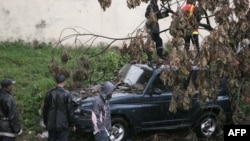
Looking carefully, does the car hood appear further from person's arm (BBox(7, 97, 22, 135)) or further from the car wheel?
person's arm (BBox(7, 97, 22, 135))

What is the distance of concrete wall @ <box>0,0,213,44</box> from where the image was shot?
1565cm

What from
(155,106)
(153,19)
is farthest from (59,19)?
(153,19)

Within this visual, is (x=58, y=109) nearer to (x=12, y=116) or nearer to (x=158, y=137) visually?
(x=12, y=116)

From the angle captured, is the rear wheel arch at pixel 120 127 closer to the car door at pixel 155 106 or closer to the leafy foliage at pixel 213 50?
the car door at pixel 155 106

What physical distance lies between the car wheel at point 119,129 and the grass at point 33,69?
1155mm

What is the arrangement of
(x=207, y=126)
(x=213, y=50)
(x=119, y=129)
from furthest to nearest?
(x=207, y=126)
(x=119, y=129)
(x=213, y=50)

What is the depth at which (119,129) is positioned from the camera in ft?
31.9

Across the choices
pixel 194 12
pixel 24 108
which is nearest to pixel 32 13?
pixel 24 108

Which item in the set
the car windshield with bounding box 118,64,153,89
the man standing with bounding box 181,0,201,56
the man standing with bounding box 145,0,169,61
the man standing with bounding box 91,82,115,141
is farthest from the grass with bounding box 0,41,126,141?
the man standing with bounding box 181,0,201,56

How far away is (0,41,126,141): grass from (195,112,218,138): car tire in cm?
274

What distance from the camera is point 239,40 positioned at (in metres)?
8.03

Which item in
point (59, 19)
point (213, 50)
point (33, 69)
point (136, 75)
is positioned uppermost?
point (59, 19)

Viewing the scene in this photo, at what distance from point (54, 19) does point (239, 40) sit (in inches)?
360

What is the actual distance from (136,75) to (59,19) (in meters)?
6.48
